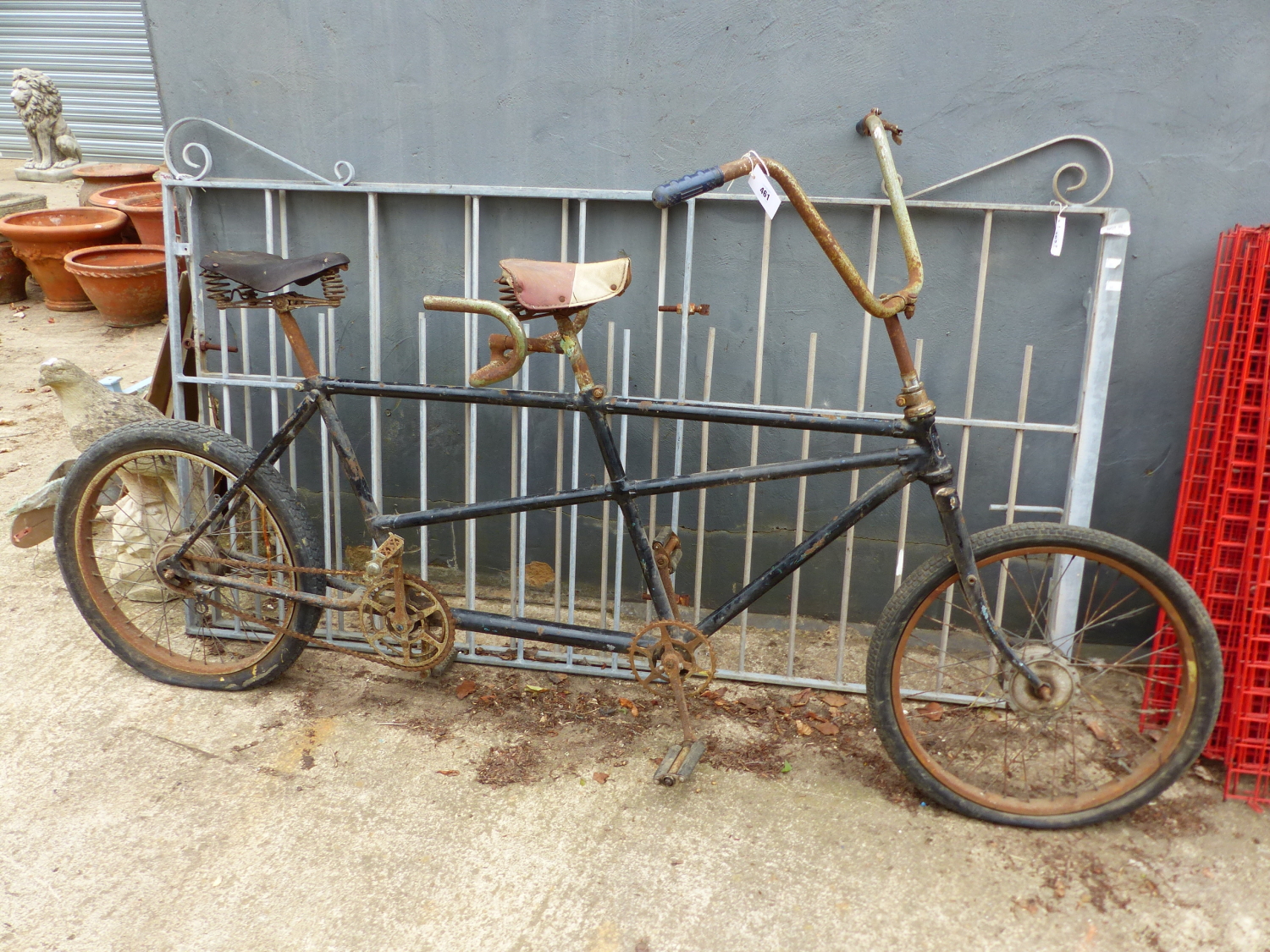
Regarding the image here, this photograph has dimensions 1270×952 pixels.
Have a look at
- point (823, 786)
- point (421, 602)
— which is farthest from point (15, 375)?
point (823, 786)

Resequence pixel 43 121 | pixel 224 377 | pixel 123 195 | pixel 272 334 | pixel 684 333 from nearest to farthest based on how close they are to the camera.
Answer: pixel 684 333 < pixel 224 377 < pixel 272 334 < pixel 123 195 < pixel 43 121

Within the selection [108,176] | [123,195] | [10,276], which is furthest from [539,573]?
[108,176]

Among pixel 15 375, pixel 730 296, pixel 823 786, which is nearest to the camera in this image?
pixel 823 786

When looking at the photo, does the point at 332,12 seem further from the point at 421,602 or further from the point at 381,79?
the point at 421,602

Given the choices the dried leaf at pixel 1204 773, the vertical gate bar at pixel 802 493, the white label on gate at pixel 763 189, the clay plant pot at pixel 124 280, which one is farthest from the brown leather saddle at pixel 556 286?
the clay plant pot at pixel 124 280

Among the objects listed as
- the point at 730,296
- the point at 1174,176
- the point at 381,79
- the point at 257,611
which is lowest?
the point at 257,611

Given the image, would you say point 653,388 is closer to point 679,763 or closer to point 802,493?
point 802,493

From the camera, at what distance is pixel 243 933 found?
2.47 m

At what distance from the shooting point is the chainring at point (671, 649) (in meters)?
2.94

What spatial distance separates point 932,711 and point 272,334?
2.75m

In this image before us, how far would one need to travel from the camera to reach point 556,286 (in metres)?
2.64

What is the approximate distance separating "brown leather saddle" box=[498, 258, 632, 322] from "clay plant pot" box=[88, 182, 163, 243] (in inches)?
269

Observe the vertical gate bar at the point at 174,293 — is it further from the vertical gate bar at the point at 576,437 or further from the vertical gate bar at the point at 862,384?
the vertical gate bar at the point at 862,384

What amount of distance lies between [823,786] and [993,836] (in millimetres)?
500
